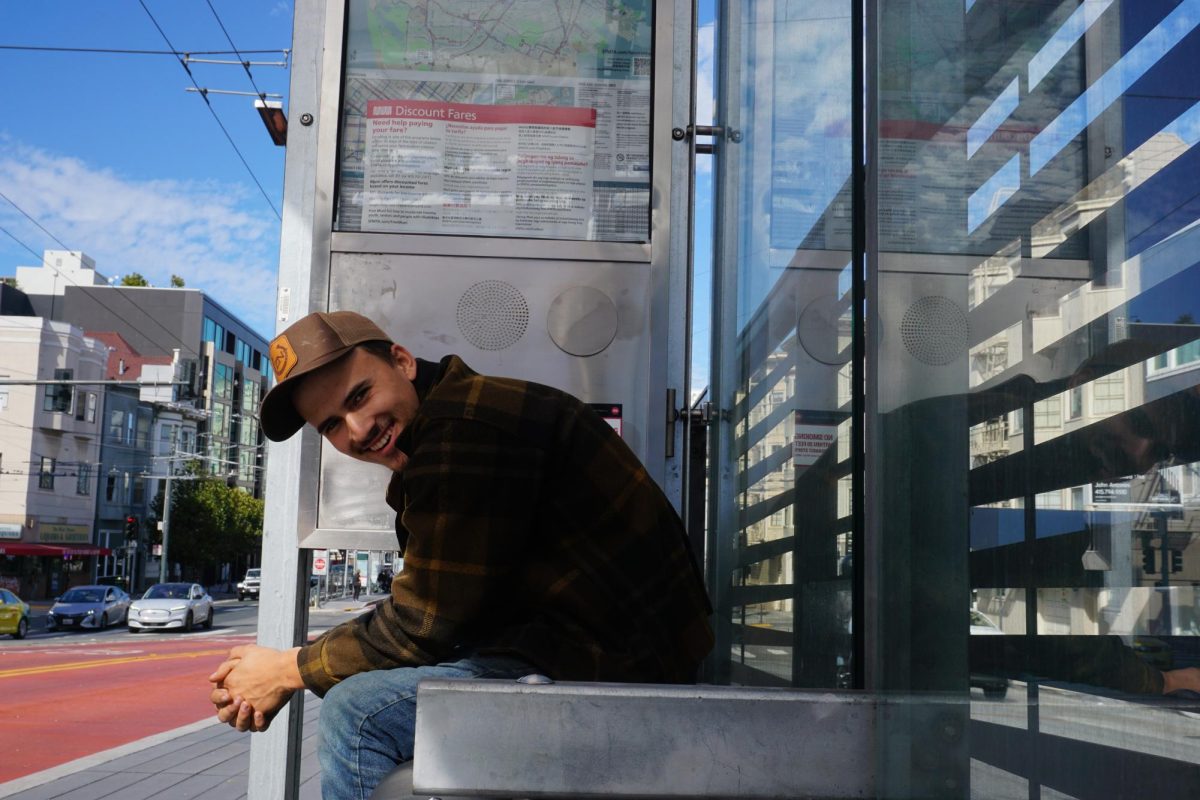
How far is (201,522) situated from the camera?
6219cm

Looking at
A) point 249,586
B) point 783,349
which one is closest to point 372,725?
point 783,349

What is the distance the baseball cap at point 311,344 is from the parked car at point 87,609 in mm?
36574

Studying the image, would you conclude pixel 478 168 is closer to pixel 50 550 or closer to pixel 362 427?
pixel 362 427

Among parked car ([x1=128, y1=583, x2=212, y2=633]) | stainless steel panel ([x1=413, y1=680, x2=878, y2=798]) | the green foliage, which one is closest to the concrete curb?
stainless steel panel ([x1=413, y1=680, x2=878, y2=798])

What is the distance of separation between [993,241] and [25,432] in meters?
55.1

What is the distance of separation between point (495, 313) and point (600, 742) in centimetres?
205

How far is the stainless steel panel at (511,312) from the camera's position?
3.20 m

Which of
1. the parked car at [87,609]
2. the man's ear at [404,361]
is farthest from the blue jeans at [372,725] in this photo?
the parked car at [87,609]

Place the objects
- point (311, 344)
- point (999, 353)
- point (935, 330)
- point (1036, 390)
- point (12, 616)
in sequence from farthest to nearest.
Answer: point (12, 616)
point (311, 344)
point (935, 330)
point (999, 353)
point (1036, 390)

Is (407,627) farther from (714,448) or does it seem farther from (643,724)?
(714,448)

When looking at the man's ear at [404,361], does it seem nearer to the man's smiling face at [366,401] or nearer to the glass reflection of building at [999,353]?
the man's smiling face at [366,401]

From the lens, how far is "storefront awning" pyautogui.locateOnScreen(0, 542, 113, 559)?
47844 millimetres

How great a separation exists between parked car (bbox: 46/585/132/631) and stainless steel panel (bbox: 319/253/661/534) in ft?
117

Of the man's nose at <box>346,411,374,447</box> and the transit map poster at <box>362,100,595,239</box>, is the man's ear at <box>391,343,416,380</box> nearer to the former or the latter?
the man's nose at <box>346,411,374,447</box>
